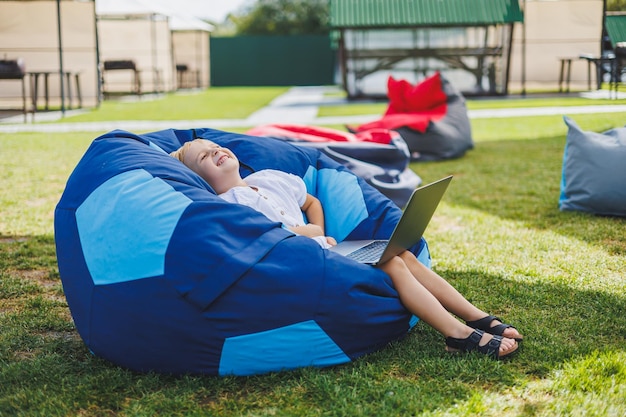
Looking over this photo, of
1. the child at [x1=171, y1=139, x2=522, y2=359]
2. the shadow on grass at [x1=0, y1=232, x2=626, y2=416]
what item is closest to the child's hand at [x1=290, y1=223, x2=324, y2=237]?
the child at [x1=171, y1=139, x2=522, y2=359]

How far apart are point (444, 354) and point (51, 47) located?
13773mm

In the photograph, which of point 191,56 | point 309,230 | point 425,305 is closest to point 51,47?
point 191,56

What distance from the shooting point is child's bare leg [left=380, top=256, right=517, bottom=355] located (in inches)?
94.8

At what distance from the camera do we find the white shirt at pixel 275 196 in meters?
2.79

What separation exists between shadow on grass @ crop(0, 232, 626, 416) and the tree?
42377mm

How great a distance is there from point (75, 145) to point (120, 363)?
637cm

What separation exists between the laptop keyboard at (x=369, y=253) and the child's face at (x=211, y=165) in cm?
59

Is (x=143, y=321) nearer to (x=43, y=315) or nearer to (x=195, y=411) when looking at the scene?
(x=195, y=411)

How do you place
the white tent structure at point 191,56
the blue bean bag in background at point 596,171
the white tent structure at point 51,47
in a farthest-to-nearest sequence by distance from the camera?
1. the white tent structure at point 191,56
2. the white tent structure at point 51,47
3. the blue bean bag in background at point 596,171

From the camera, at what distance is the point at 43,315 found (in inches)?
115

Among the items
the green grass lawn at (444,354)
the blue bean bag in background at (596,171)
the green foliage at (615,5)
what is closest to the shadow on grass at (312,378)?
the green grass lawn at (444,354)

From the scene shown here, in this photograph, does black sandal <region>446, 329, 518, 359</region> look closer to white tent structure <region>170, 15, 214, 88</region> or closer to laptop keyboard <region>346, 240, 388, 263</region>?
laptop keyboard <region>346, 240, 388, 263</region>

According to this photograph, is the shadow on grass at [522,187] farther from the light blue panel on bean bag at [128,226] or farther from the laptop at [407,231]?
the light blue panel on bean bag at [128,226]

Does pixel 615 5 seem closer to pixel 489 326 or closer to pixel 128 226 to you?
pixel 489 326
